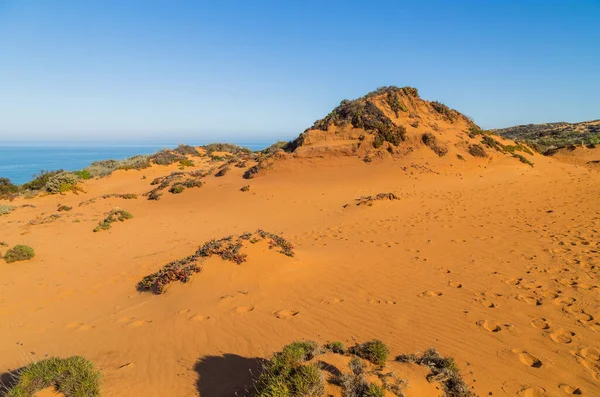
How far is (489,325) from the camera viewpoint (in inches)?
202

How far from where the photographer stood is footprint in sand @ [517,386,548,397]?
3.72 meters

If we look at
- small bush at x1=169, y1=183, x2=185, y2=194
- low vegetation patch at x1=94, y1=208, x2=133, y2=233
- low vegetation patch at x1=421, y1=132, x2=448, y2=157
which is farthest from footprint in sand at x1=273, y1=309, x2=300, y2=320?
low vegetation patch at x1=421, y1=132, x2=448, y2=157

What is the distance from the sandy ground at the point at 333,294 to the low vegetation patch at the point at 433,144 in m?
5.36

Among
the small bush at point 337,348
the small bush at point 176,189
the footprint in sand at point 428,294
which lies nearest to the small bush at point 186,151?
the small bush at point 176,189

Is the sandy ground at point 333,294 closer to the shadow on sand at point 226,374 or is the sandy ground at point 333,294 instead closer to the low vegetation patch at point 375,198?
the shadow on sand at point 226,374

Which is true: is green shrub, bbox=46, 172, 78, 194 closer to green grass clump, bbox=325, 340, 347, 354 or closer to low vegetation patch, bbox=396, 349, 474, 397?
green grass clump, bbox=325, 340, 347, 354

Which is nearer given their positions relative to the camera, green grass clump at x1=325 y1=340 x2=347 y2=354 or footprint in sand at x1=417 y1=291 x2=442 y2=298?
green grass clump at x1=325 y1=340 x2=347 y2=354

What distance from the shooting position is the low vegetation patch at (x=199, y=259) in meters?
7.20

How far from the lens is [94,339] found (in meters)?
5.52

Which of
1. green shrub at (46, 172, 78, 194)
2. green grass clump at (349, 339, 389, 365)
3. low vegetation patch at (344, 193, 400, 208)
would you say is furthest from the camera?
green shrub at (46, 172, 78, 194)

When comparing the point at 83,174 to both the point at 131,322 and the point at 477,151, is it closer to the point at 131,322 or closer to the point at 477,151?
the point at 131,322

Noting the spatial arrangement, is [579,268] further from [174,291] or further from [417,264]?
[174,291]

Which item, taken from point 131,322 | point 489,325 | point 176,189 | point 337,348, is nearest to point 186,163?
point 176,189

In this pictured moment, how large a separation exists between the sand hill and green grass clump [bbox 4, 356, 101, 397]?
0.26 metres
